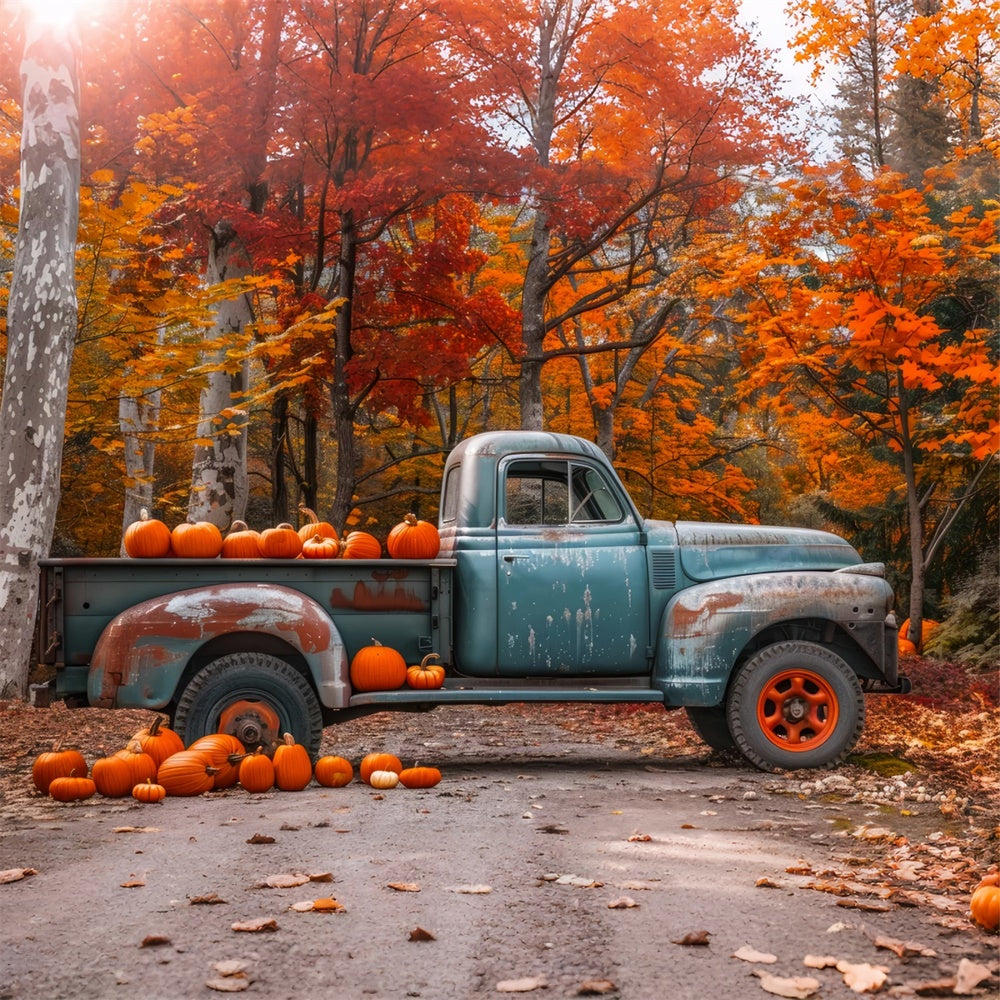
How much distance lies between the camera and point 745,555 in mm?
8273

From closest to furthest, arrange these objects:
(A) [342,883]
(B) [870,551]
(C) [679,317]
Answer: (A) [342,883], (B) [870,551], (C) [679,317]

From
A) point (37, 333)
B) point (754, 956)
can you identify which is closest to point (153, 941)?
point (754, 956)

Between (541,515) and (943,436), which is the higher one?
(943,436)

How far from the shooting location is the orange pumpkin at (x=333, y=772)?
712 cm

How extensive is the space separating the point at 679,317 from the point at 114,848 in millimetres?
22626

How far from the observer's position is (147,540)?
24.3ft

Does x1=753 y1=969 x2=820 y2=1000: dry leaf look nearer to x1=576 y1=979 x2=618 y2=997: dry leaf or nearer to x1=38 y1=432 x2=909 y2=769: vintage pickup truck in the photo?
x1=576 y1=979 x2=618 y2=997: dry leaf

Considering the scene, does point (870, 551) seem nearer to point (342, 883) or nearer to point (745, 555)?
point (745, 555)

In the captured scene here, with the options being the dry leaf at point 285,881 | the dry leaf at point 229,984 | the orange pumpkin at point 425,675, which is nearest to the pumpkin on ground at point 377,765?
the orange pumpkin at point 425,675

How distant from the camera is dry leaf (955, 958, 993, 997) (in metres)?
3.22

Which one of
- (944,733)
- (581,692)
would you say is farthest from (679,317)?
(581,692)

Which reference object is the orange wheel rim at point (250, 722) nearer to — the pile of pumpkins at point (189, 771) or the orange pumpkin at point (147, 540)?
the pile of pumpkins at point (189, 771)

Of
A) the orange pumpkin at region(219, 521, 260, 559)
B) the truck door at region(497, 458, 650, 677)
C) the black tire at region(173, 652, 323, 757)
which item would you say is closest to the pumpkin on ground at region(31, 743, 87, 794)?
the black tire at region(173, 652, 323, 757)

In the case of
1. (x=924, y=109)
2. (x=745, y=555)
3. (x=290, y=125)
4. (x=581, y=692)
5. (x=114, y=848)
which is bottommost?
(x=114, y=848)
